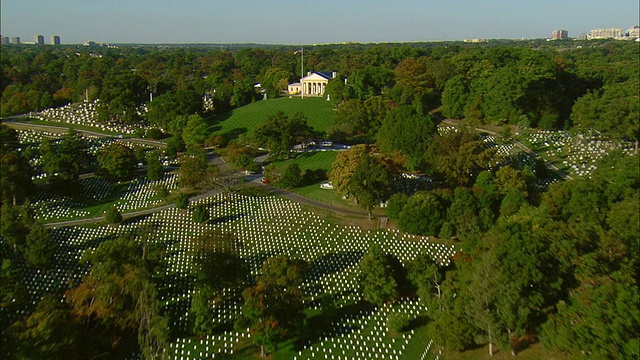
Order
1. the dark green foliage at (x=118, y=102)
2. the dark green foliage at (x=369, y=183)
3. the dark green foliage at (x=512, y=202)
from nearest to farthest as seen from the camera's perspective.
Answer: the dark green foliage at (x=512, y=202) → the dark green foliage at (x=369, y=183) → the dark green foliage at (x=118, y=102)

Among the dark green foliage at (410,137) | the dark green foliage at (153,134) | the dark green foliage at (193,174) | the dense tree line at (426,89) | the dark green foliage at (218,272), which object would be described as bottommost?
the dark green foliage at (218,272)

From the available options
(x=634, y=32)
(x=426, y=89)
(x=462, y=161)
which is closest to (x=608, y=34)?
(x=634, y=32)

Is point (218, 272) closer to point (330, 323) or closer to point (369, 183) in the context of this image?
point (330, 323)

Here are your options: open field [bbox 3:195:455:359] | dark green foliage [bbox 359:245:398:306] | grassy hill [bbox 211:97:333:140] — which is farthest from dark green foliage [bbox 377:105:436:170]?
dark green foliage [bbox 359:245:398:306]

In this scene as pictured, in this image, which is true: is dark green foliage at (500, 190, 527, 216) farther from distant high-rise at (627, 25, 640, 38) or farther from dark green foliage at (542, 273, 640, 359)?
distant high-rise at (627, 25, 640, 38)

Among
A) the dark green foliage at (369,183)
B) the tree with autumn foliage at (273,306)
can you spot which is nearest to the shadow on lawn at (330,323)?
the tree with autumn foliage at (273,306)

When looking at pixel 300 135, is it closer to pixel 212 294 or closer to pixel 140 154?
pixel 140 154

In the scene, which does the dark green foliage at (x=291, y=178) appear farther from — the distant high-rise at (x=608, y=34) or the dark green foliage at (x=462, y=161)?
the distant high-rise at (x=608, y=34)

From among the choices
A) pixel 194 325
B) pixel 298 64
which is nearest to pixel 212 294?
pixel 194 325
